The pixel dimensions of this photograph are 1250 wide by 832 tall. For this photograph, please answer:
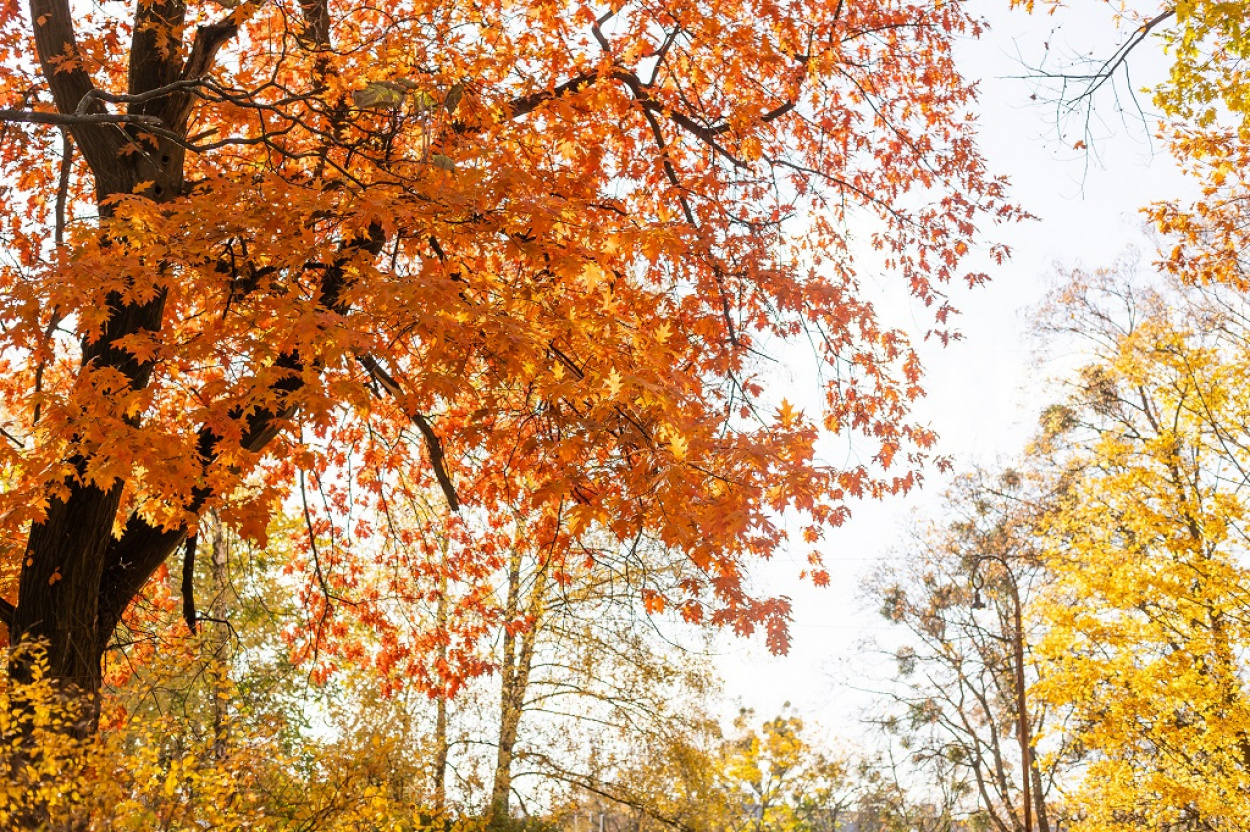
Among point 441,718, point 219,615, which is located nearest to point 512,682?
point 441,718

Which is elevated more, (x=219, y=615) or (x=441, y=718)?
(x=219, y=615)

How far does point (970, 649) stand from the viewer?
66.5ft

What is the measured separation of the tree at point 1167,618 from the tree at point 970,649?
510cm

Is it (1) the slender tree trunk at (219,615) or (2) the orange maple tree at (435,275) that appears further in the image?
(1) the slender tree trunk at (219,615)

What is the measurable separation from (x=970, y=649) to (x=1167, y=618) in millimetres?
7776

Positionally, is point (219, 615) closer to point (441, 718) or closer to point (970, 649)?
point (441, 718)

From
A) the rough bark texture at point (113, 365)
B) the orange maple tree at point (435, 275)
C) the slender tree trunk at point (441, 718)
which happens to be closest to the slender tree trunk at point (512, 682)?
the slender tree trunk at point (441, 718)

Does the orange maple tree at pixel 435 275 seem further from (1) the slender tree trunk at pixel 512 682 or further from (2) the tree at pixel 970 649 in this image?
(2) the tree at pixel 970 649

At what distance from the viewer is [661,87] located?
27.2ft

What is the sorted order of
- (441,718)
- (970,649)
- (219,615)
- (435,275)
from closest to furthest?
(435,275) < (219,615) < (441,718) < (970,649)

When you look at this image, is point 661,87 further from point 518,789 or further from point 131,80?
point 518,789

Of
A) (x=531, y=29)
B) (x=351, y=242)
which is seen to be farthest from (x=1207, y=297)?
(x=351, y=242)

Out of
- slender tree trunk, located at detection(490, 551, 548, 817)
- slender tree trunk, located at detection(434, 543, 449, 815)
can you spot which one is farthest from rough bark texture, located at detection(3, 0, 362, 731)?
slender tree trunk, located at detection(490, 551, 548, 817)

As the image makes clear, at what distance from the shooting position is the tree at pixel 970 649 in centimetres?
1973
